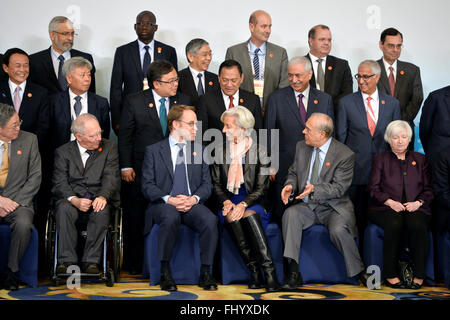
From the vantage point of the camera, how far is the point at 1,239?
5172 mm

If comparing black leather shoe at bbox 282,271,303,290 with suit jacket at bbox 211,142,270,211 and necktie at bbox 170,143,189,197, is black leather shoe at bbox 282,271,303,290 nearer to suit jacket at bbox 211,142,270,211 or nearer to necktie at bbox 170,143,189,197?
suit jacket at bbox 211,142,270,211

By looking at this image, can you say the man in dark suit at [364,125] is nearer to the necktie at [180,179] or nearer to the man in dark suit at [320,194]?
the man in dark suit at [320,194]

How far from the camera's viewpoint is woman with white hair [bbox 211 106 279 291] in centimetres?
533

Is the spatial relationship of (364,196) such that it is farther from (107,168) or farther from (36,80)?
(36,80)

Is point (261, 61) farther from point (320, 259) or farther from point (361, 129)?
point (320, 259)

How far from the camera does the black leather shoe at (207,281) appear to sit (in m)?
5.15

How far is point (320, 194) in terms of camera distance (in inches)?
214

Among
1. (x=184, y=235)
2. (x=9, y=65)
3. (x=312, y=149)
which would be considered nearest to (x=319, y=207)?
(x=312, y=149)

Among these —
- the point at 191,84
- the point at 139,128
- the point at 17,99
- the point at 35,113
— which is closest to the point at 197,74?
the point at 191,84

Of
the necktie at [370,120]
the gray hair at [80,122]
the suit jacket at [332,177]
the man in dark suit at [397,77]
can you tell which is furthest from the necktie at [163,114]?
the man in dark suit at [397,77]

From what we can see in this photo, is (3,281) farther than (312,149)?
No

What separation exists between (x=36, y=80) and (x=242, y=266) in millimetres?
2483

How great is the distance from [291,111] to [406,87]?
1256mm

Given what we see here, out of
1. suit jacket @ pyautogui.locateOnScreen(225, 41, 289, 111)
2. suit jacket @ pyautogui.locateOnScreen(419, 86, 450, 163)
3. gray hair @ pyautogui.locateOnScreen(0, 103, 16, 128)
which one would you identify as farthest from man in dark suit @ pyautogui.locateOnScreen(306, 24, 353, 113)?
gray hair @ pyautogui.locateOnScreen(0, 103, 16, 128)
